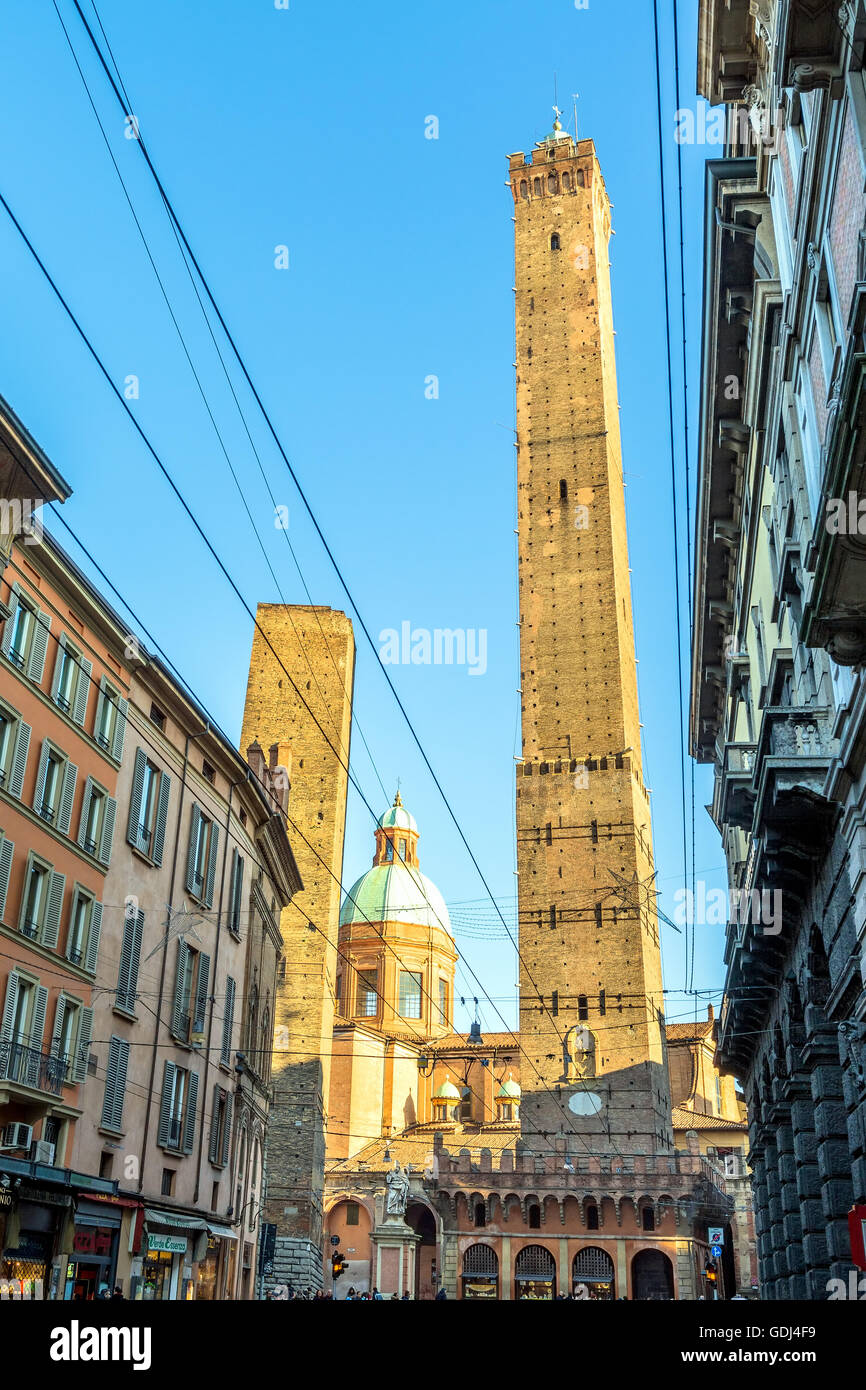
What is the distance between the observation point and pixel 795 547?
13156mm

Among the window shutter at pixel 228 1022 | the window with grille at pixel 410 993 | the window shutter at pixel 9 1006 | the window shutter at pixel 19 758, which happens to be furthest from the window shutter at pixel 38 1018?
the window with grille at pixel 410 993

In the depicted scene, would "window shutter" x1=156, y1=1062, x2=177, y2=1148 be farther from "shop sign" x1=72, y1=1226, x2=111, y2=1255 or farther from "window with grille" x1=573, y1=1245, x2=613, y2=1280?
"window with grille" x1=573, y1=1245, x2=613, y2=1280

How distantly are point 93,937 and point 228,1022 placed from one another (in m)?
7.13

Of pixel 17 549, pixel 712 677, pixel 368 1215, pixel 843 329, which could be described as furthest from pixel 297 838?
pixel 843 329

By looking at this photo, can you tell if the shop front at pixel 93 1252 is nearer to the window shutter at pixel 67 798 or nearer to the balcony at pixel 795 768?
the window shutter at pixel 67 798

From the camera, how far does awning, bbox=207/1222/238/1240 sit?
23781mm

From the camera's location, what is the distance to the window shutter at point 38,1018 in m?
16.9

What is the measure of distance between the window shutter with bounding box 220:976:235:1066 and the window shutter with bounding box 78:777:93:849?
7.38 meters

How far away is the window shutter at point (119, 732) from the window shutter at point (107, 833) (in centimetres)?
75

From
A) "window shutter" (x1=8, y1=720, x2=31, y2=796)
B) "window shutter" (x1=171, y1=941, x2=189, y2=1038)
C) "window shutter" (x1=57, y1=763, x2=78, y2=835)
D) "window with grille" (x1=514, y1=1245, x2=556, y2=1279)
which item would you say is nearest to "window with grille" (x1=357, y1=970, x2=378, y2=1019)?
"window with grille" (x1=514, y1=1245, x2=556, y2=1279)

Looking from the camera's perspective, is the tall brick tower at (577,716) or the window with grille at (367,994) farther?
the window with grille at (367,994)
